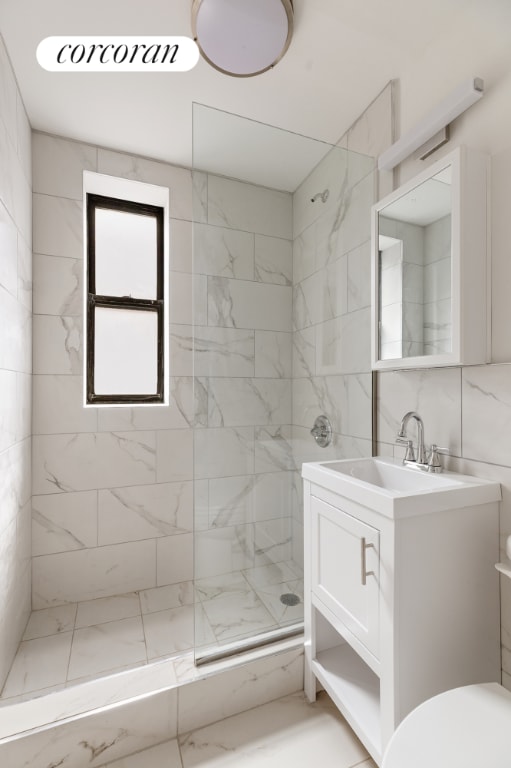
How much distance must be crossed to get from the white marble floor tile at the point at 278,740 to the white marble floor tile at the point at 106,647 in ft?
1.50

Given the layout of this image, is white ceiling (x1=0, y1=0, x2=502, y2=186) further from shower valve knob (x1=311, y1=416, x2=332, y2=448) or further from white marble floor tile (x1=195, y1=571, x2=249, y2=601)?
white marble floor tile (x1=195, y1=571, x2=249, y2=601)

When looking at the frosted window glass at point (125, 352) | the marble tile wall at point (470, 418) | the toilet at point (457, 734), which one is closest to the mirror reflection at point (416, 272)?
the marble tile wall at point (470, 418)

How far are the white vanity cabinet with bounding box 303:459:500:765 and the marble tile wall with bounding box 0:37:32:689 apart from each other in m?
1.25

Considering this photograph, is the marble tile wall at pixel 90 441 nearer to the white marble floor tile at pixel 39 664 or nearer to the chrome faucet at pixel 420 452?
the white marble floor tile at pixel 39 664

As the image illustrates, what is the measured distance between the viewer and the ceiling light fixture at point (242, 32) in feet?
4.02

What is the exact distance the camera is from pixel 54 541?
1.97 m

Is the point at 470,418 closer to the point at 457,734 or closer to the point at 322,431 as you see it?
the point at 322,431

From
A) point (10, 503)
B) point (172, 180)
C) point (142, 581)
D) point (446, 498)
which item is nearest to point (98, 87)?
point (172, 180)

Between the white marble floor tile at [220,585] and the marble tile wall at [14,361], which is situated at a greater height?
the marble tile wall at [14,361]

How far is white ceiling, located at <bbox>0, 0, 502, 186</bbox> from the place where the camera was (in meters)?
1.29

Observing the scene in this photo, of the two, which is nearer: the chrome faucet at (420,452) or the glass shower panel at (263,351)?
the chrome faucet at (420,452)

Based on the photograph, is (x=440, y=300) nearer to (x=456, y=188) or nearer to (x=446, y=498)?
(x=456, y=188)

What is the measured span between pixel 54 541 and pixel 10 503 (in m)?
0.58

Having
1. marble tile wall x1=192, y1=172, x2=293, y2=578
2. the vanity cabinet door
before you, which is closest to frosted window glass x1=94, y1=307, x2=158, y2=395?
Result: marble tile wall x1=192, y1=172, x2=293, y2=578
